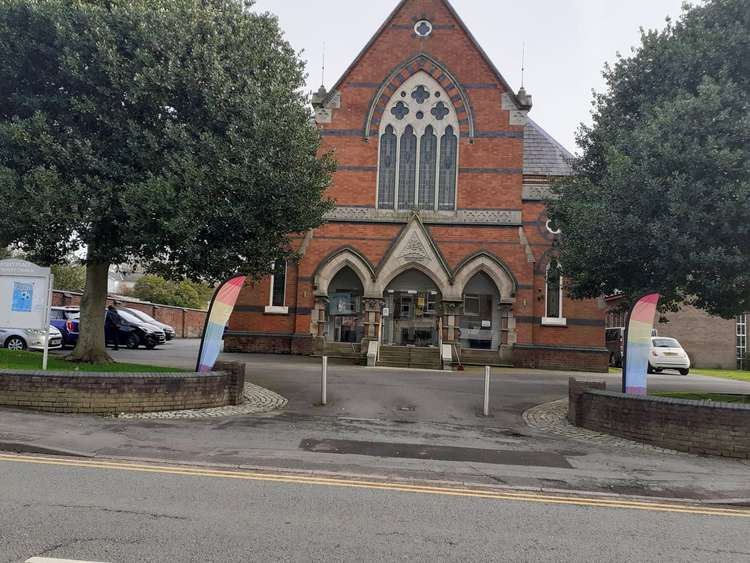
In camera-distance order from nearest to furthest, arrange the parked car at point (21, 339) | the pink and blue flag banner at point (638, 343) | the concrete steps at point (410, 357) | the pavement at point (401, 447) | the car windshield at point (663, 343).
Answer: the pavement at point (401, 447) → the pink and blue flag banner at point (638, 343) → the parked car at point (21, 339) → the concrete steps at point (410, 357) → the car windshield at point (663, 343)

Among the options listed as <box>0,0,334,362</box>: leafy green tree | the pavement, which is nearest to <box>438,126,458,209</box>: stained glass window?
<box>0,0,334,362</box>: leafy green tree

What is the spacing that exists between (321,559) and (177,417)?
23.6 ft

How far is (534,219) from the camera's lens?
26.6 m

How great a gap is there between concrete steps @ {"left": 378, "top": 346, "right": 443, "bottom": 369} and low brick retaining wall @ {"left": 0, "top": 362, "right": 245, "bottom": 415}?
12.7 m

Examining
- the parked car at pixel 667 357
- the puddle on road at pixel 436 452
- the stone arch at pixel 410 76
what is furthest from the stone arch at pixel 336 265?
the puddle on road at pixel 436 452

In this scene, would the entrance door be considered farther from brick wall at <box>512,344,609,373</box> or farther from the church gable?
the church gable

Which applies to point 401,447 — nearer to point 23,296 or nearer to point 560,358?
point 23,296

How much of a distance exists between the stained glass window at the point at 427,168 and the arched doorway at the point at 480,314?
12.8 feet

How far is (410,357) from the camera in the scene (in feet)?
78.3

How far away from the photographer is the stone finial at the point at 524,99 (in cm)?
2616

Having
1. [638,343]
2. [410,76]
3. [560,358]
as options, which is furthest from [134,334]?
[638,343]

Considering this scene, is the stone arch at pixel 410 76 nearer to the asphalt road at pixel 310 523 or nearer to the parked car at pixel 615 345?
the parked car at pixel 615 345

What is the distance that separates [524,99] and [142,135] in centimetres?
1823

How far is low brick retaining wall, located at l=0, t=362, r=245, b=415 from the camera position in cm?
1072
